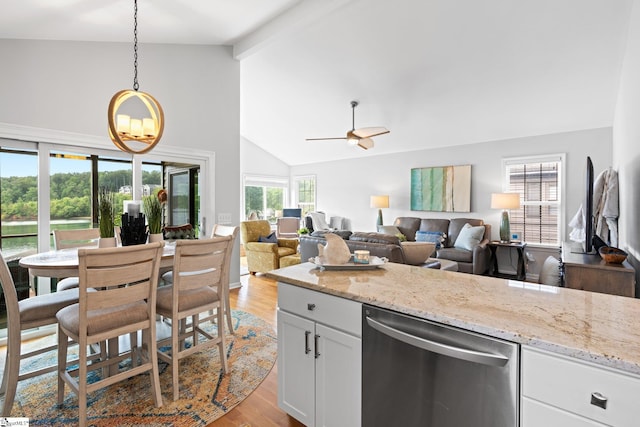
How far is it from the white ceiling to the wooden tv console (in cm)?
226

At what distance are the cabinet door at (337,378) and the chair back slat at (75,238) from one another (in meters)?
2.37

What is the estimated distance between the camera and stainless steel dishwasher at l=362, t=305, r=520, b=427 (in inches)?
39.5

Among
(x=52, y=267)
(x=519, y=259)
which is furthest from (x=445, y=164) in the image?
(x=52, y=267)

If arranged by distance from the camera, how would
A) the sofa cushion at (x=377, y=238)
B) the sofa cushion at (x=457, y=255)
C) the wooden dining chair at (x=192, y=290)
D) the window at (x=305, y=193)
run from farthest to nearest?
the window at (x=305, y=193)
the sofa cushion at (x=457, y=255)
the sofa cushion at (x=377, y=238)
the wooden dining chair at (x=192, y=290)

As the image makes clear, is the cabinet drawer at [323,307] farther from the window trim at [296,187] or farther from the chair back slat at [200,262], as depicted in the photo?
the window trim at [296,187]

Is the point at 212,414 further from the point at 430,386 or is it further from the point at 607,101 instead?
the point at 607,101

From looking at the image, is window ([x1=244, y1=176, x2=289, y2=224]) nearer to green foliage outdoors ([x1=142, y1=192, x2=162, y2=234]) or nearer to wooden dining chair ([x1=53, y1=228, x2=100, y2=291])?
wooden dining chair ([x1=53, y1=228, x2=100, y2=291])

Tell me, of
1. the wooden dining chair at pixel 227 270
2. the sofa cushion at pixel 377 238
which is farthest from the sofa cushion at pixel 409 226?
the wooden dining chair at pixel 227 270

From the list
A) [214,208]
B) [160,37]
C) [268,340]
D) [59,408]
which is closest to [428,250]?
[268,340]

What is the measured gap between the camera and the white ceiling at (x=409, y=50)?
2988 mm

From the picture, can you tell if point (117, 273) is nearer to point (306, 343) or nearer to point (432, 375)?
point (306, 343)

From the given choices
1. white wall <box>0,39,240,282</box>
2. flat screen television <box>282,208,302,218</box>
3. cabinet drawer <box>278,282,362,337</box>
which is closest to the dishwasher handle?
cabinet drawer <box>278,282,362,337</box>

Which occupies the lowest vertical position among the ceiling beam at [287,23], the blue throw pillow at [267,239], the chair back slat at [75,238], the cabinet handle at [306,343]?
the cabinet handle at [306,343]

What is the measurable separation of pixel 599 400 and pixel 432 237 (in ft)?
16.9
